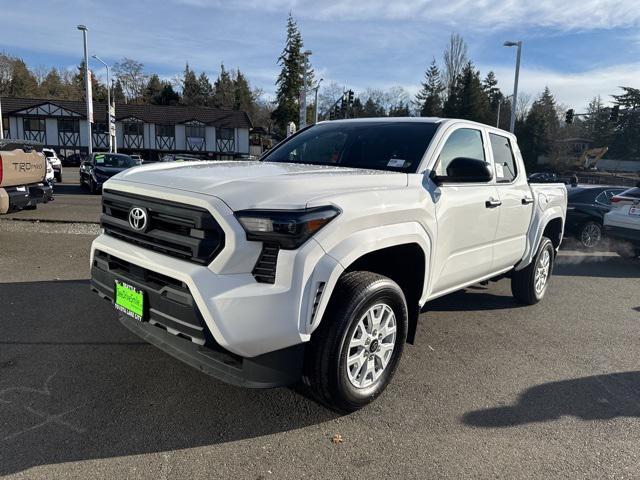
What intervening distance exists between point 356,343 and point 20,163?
7.35 meters

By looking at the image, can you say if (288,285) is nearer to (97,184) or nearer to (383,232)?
(383,232)

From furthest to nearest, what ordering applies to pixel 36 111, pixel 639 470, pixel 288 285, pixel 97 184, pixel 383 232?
pixel 36 111, pixel 97 184, pixel 383 232, pixel 639 470, pixel 288 285

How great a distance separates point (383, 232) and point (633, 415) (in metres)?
2.21

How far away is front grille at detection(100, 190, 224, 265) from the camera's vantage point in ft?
8.75

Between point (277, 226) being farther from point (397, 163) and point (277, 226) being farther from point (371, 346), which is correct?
point (397, 163)

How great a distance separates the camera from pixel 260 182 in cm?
279

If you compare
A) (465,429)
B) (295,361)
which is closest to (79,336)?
(295,361)

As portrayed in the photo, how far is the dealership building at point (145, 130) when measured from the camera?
5403 centimetres

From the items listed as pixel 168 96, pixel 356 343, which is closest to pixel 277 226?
pixel 356 343

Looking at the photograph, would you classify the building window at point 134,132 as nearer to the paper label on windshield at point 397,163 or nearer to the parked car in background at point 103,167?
the parked car in background at point 103,167

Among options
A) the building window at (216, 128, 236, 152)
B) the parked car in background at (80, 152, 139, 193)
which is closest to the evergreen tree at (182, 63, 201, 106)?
the building window at (216, 128, 236, 152)

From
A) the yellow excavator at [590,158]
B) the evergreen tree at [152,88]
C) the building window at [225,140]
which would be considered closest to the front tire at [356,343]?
the building window at [225,140]

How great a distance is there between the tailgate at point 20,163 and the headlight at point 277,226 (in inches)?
257

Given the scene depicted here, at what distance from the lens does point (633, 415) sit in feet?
11.1
